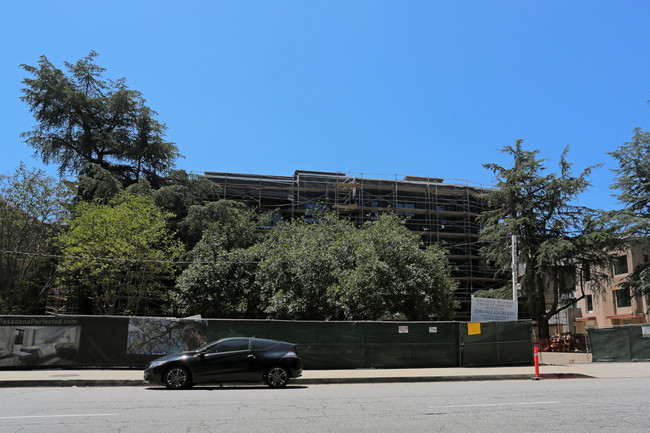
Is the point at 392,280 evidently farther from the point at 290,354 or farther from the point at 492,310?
the point at 290,354

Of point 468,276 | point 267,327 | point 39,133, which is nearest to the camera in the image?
point 267,327

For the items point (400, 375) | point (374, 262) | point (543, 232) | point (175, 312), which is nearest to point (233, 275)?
point (175, 312)

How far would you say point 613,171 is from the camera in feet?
136

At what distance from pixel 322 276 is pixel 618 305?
4061cm

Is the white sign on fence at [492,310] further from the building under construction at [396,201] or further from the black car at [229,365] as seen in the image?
the building under construction at [396,201]

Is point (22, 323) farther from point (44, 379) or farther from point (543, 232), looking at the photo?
point (543, 232)

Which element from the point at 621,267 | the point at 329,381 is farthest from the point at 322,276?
the point at 621,267

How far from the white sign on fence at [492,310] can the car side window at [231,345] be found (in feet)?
39.0

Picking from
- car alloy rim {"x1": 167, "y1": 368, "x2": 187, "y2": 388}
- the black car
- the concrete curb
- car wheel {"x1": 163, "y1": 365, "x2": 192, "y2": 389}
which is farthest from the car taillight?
car alloy rim {"x1": 167, "y1": 368, "x2": 187, "y2": 388}

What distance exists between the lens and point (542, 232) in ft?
132

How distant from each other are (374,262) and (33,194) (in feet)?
82.0

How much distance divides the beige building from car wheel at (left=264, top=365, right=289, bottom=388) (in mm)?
43363

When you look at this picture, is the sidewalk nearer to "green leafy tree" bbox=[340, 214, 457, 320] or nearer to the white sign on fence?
the white sign on fence

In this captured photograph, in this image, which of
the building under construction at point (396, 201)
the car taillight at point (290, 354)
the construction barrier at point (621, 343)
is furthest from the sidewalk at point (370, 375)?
the building under construction at point (396, 201)
